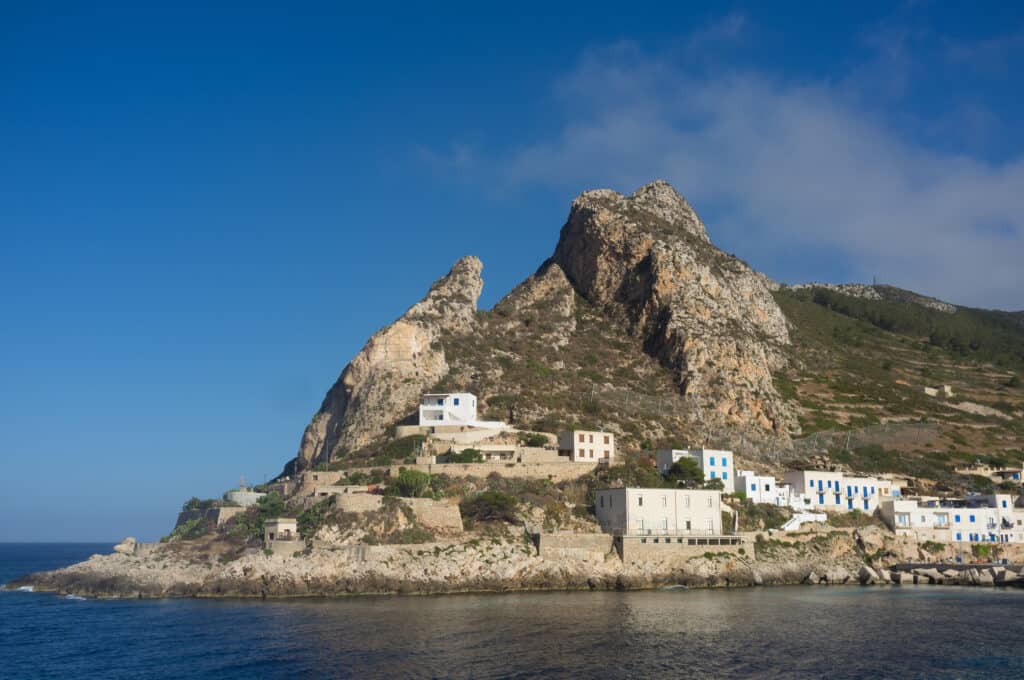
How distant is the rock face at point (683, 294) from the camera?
11006 cm

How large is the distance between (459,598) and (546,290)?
84.4 metres

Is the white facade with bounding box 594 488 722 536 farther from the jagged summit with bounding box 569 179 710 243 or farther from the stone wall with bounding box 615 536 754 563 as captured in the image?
the jagged summit with bounding box 569 179 710 243

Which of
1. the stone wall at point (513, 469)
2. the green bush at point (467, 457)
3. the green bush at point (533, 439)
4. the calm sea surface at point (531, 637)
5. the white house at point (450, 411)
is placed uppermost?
the white house at point (450, 411)

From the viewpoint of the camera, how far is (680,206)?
157750 mm

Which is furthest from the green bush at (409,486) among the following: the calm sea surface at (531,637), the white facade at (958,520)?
the white facade at (958,520)

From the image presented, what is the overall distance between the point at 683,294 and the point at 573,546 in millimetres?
63330

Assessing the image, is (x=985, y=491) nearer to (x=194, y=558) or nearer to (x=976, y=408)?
(x=976, y=408)

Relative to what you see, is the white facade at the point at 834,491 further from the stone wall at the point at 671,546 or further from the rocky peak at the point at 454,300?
the rocky peak at the point at 454,300

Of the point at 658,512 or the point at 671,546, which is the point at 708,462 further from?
the point at 671,546

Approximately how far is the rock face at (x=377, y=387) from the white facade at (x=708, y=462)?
2741cm

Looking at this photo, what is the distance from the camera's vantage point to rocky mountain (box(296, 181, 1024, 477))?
320 feet

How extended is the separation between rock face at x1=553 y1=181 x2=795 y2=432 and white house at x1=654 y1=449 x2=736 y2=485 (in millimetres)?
23937

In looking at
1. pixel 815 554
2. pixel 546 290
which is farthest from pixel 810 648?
pixel 546 290

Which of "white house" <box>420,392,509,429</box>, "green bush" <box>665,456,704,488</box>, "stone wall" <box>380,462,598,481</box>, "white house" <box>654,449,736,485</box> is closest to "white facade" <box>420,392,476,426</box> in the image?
"white house" <box>420,392,509,429</box>
